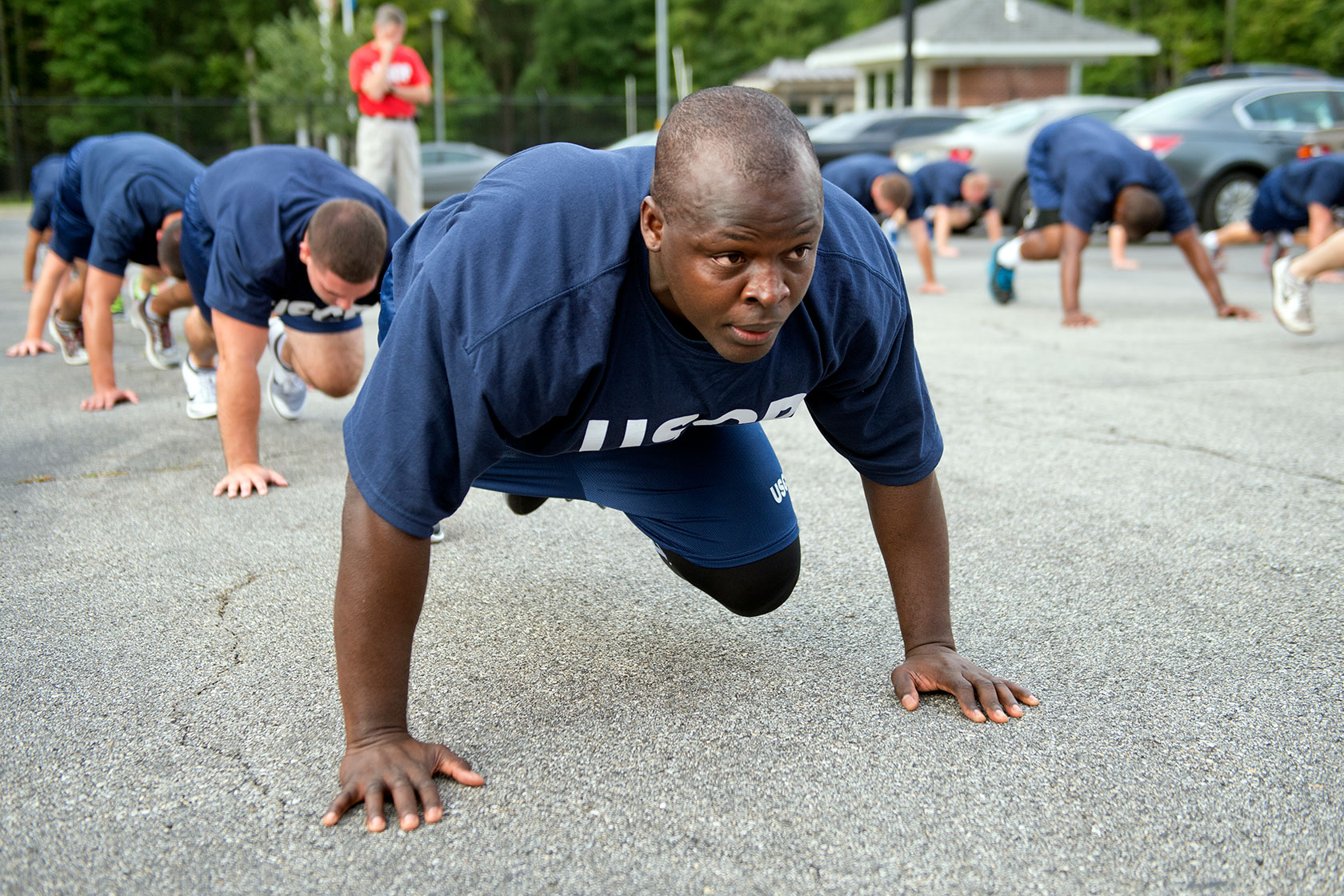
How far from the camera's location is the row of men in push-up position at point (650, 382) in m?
1.67

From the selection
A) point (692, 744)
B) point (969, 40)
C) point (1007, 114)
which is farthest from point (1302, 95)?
point (969, 40)

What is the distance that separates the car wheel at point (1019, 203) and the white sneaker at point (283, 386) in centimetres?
934

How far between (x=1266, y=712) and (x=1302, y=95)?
1084 centimetres

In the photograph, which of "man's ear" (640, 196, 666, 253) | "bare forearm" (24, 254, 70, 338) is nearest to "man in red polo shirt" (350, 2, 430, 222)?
"bare forearm" (24, 254, 70, 338)

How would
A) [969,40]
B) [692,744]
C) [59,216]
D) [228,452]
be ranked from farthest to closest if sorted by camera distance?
[969,40]
[59,216]
[228,452]
[692,744]

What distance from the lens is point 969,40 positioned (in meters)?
31.7

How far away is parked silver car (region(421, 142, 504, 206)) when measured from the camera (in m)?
18.2

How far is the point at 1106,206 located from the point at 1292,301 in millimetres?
1445

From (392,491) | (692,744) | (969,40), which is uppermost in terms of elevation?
(969,40)

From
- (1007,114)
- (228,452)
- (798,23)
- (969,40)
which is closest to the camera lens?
(228,452)

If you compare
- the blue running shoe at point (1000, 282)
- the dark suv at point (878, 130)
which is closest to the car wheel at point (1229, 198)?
the blue running shoe at point (1000, 282)

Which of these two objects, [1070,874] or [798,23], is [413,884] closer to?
[1070,874]

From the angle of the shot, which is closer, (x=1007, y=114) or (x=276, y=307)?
(x=276, y=307)

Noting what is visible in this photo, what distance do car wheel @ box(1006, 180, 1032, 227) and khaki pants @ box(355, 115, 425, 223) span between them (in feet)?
21.3
